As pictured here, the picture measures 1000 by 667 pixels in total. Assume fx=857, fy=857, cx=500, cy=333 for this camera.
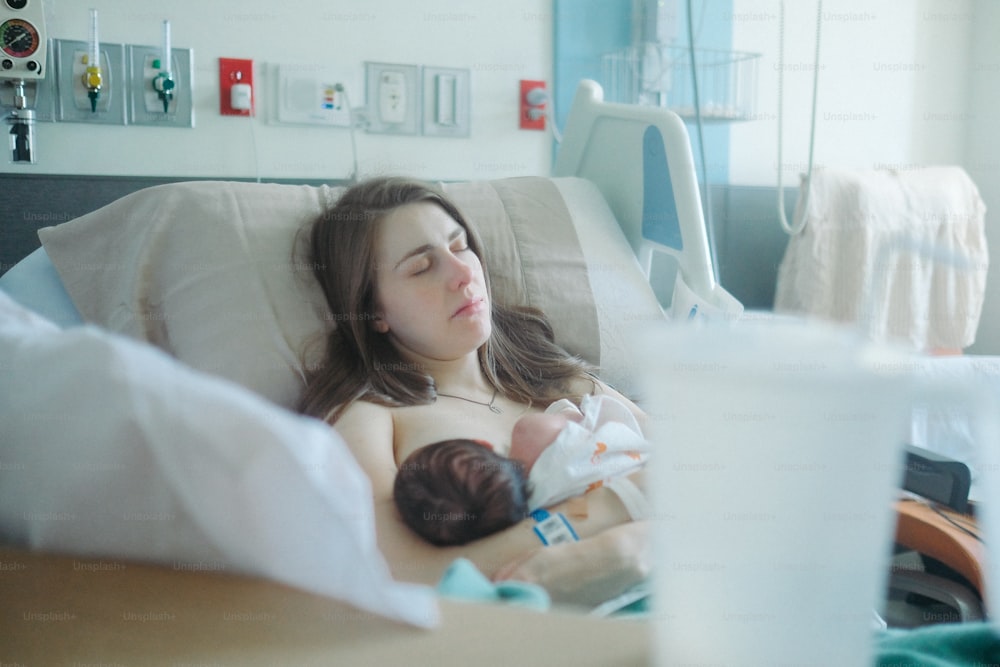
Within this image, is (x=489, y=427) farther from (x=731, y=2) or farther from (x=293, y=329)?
(x=731, y=2)

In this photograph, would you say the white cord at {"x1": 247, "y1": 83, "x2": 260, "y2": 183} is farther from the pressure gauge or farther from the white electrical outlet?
the pressure gauge

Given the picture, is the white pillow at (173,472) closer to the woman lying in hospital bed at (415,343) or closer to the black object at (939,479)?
the woman lying in hospital bed at (415,343)

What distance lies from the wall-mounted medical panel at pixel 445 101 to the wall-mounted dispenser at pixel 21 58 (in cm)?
77

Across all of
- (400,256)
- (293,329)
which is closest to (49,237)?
(293,329)

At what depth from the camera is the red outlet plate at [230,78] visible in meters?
1.76

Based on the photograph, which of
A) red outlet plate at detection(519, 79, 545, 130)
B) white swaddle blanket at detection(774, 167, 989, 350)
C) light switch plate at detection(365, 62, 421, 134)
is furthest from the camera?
white swaddle blanket at detection(774, 167, 989, 350)

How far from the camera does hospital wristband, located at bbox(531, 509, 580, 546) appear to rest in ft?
2.59

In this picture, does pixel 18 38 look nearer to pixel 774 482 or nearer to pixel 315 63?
pixel 315 63

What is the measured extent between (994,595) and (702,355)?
0.18 meters

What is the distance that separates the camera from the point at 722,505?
0.35 metres

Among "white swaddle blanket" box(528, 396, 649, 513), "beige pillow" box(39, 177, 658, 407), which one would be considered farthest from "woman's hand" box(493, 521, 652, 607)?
"beige pillow" box(39, 177, 658, 407)

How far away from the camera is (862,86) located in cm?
260

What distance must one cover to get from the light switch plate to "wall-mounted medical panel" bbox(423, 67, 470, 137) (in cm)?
3

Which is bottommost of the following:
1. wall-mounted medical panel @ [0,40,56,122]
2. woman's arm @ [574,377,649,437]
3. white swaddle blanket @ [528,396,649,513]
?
woman's arm @ [574,377,649,437]
